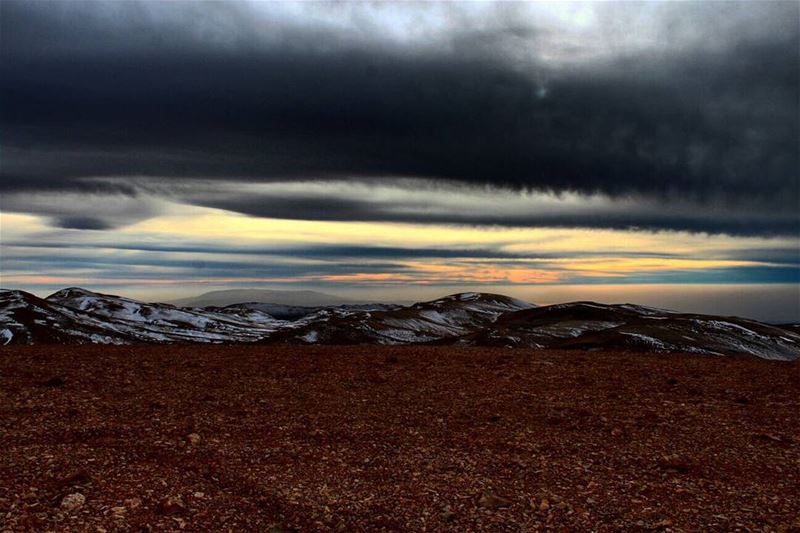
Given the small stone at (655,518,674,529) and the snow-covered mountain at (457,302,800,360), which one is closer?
the small stone at (655,518,674,529)

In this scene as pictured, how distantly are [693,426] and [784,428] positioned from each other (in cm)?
267

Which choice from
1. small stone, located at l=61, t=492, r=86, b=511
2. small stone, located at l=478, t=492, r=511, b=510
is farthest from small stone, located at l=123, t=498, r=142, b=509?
small stone, located at l=478, t=492, r=511, b=510

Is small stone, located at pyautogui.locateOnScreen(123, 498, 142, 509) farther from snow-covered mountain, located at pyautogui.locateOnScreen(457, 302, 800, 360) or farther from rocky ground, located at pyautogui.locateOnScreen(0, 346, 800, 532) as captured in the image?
snow-covered mountain, located at pyautogui.locateOnScreen(457, 302, 800, 360)

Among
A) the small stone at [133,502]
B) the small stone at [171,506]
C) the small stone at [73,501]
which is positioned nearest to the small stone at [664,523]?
the small stone at [171,506]

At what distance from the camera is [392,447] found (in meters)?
16.1

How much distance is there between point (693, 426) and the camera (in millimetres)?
18219

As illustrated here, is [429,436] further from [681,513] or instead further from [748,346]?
[748,346]

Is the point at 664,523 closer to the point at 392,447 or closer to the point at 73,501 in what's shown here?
the point at 392,447

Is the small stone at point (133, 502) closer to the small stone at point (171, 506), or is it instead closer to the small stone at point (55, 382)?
the small stone at point (171, 506)

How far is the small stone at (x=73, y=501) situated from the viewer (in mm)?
11695

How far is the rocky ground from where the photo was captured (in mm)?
12164

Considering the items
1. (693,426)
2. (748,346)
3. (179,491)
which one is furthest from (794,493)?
(748,346)

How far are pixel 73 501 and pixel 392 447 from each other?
7.58 m

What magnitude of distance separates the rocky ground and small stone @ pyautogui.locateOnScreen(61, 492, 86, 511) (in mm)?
39
